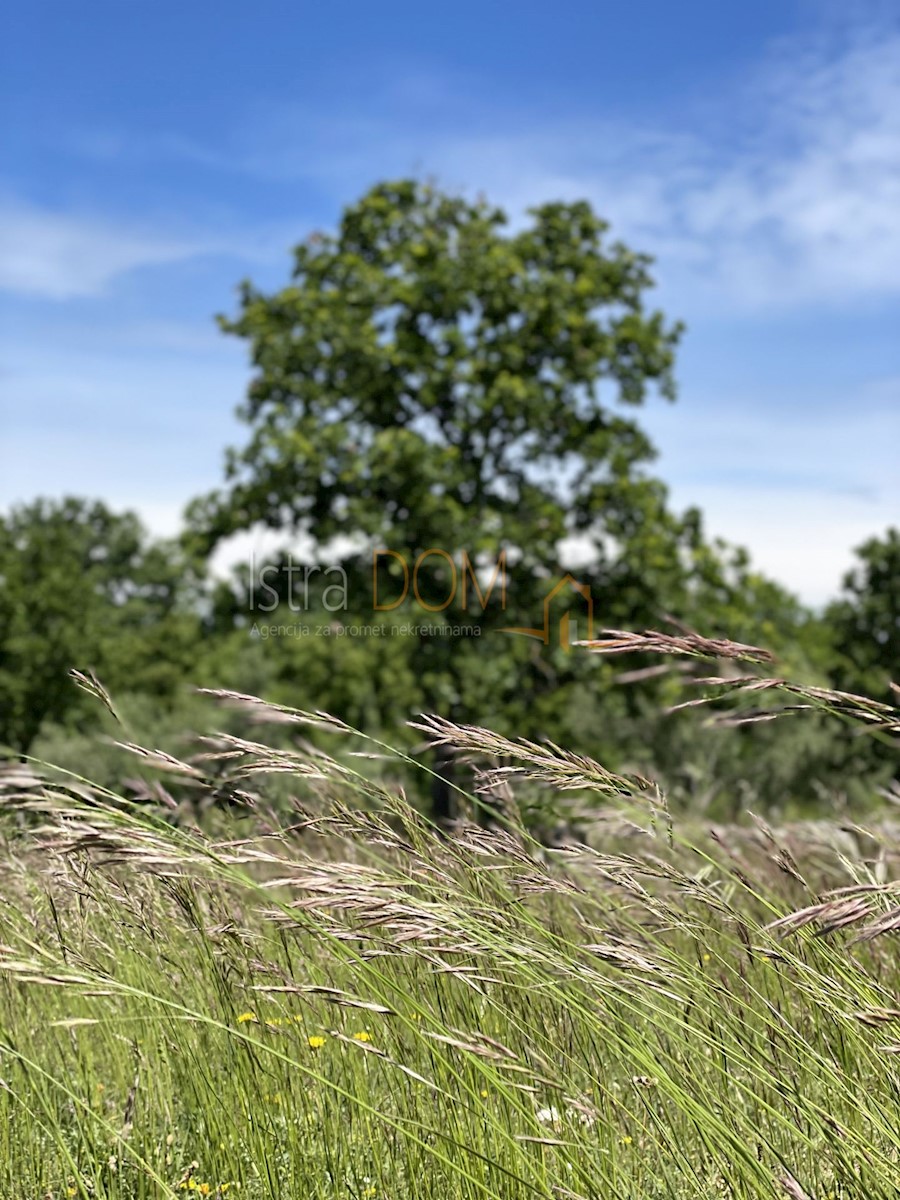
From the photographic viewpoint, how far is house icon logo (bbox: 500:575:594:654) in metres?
12.9

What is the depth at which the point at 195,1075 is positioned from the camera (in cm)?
271

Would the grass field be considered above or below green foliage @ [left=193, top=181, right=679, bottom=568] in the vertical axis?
below

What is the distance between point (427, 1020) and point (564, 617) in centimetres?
1112

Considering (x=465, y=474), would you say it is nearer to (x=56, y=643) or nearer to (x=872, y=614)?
(x=872, y=614)

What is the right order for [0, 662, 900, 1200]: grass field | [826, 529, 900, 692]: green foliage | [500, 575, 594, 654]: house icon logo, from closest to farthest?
[0, 662, 900, 1200]: grass field < [500, 575, 594, 654]: house icon logo < [826, 529, 900, 692]: green foliage

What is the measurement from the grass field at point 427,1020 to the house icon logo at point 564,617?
31.2ft

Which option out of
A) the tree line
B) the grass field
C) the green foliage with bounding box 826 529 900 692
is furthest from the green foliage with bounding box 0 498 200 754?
the grass field

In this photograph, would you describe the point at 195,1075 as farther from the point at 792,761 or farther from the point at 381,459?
the point at 792,761

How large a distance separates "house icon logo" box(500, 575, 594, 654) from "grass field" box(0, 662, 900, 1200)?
31.2 ft

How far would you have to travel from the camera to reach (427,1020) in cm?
237

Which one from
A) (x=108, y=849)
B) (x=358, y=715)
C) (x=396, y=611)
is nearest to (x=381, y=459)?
(x=396, y=611)

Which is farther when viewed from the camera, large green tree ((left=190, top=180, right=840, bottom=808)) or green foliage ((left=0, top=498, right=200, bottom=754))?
green foliage ((left=0, top=498, right=200, bottom=754))

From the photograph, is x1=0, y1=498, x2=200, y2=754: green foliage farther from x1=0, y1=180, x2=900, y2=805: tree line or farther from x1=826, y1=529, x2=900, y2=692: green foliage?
x1=826, y1=529, x2=900, y2=692: green foliage

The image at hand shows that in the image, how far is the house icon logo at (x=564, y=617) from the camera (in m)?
12.9
